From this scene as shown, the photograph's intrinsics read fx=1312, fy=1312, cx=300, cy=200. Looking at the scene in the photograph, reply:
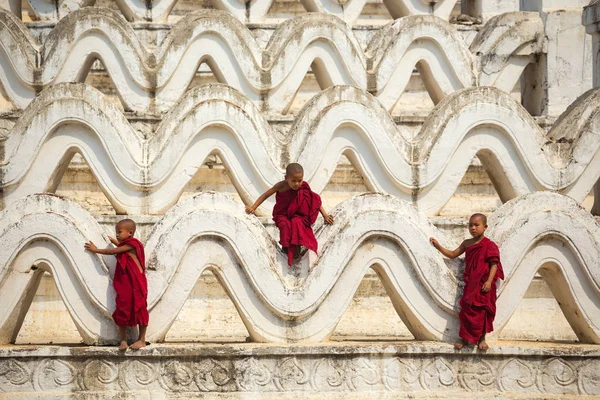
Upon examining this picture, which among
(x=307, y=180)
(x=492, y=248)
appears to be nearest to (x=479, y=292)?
(x=492, y=248)

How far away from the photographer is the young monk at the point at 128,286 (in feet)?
27.8

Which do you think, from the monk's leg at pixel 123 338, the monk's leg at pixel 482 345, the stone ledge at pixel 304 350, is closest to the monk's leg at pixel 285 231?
→ the stone ledge at pixel 304 350

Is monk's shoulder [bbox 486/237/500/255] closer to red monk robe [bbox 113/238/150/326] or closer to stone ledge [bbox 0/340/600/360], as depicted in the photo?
stone ledge [bbox 0/340/600/360]

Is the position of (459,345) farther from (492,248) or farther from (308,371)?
(308,371)

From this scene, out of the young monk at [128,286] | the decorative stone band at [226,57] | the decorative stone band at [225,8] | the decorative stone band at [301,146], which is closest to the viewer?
the young monk at [128,286]

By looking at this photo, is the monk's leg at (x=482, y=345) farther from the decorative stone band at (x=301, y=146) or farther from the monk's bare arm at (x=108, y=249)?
the monk's bare arm at (x=108, y=249)

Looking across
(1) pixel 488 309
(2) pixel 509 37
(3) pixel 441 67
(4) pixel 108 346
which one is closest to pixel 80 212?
(4) pixel 108 346

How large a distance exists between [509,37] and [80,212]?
4979mm

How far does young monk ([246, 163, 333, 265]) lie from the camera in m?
8.91

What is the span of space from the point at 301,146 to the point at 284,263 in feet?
4.91

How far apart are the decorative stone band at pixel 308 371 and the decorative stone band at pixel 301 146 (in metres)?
1.81

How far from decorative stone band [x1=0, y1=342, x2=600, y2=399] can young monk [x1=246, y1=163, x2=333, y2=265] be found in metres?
0.72

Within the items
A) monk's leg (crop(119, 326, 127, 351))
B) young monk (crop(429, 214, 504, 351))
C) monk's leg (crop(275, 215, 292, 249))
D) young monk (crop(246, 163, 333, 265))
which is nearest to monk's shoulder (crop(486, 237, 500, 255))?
young monk (crop(429, 214, 504, 351))

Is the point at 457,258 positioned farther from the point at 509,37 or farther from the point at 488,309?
the point at 509,37
